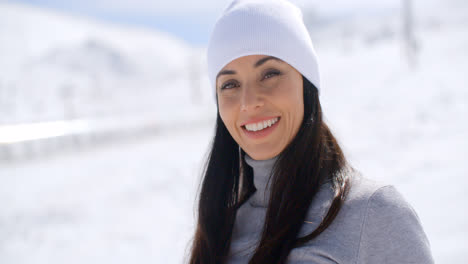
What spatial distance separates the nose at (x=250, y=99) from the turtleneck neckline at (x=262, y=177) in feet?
0.77

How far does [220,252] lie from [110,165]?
279 inches

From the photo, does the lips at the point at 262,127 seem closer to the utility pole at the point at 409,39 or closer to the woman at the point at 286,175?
the woman at the point at 286,175

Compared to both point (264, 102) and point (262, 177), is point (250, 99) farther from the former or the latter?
point (262, 177)

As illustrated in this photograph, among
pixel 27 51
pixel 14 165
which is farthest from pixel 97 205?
pixel 27 51

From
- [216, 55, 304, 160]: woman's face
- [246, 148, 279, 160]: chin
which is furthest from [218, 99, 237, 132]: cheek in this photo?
[246, 148, 279, 160]: chin

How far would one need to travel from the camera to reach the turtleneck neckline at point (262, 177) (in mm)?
1493

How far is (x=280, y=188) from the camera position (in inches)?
55.5

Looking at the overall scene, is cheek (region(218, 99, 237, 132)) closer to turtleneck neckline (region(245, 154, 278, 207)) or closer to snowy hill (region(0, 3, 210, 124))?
turtleneck neckline (region(245, 154, 278, 207))

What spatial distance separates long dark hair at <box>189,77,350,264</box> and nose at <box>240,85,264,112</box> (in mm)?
212

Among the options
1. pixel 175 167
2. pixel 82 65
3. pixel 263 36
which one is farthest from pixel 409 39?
pixel 82 65

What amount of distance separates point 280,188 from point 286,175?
0.19 ft

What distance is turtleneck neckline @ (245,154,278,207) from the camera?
4.90 ft

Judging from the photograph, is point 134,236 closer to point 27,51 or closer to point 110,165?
point 110,165

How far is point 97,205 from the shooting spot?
18.9ft
